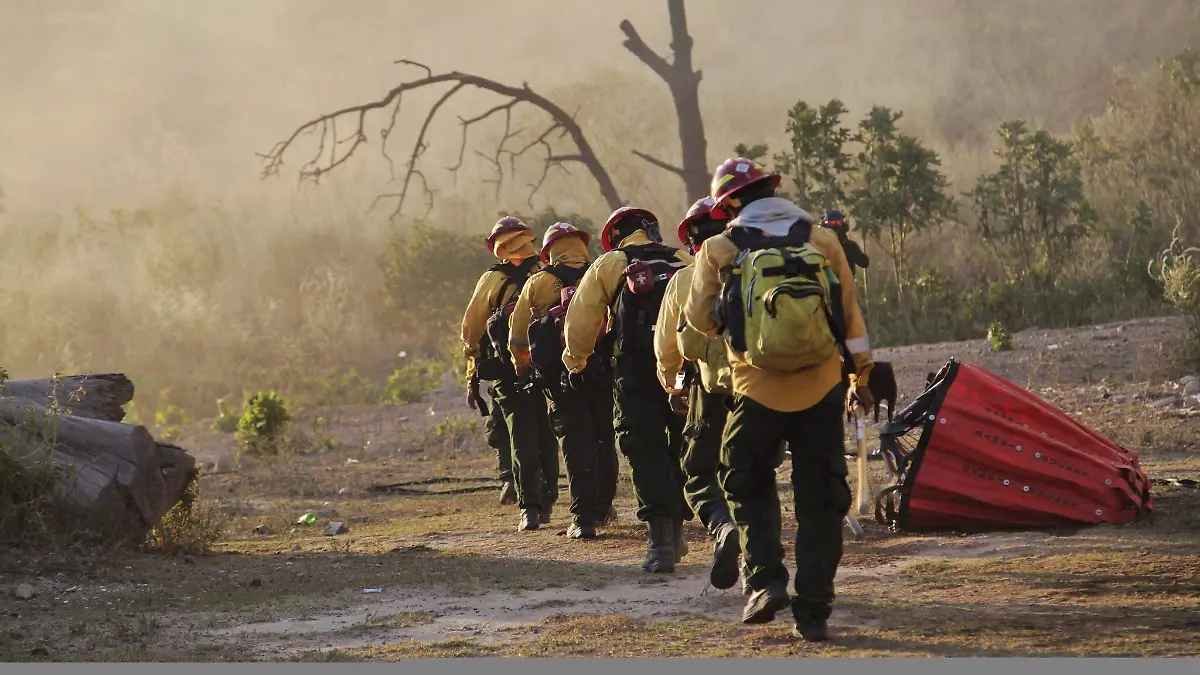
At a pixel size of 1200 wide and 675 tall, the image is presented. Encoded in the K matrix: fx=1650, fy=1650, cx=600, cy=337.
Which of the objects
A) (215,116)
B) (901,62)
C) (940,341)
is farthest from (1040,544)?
(215,116)

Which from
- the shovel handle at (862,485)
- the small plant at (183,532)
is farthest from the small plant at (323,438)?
the shovel handle at (862,485)

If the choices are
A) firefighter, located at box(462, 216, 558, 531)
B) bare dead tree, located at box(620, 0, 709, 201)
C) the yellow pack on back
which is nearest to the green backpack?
the yellow pack on back

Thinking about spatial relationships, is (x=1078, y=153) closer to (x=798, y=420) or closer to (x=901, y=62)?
(x=901, y=62)

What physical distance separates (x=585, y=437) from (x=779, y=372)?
151 inches

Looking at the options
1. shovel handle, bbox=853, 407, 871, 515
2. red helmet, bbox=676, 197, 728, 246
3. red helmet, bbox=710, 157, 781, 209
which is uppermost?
red helmet, bbox=710, 157, 781, 209

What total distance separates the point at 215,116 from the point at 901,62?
1632 cm

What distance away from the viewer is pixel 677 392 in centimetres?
802

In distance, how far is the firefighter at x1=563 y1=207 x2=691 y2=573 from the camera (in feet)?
28.4

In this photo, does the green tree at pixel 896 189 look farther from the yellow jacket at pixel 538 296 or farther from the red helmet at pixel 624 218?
the red helmet at pixel 624 218

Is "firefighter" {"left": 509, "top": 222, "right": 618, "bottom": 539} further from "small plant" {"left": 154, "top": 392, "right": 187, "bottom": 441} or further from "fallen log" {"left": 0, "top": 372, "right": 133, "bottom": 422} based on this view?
"small plant" {"left": 154, "top": 392, "right": 187, "bottom": 441}

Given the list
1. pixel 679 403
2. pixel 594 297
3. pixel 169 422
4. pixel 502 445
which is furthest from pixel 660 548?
pixel 169 422

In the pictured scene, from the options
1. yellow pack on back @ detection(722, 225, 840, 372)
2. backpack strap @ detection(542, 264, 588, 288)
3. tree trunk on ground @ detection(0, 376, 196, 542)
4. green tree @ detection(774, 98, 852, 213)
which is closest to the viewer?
yellow pack on back @ detection(722, 225, 840, 372)

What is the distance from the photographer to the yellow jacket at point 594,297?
29.1ft

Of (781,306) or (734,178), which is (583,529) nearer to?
(734,178)
